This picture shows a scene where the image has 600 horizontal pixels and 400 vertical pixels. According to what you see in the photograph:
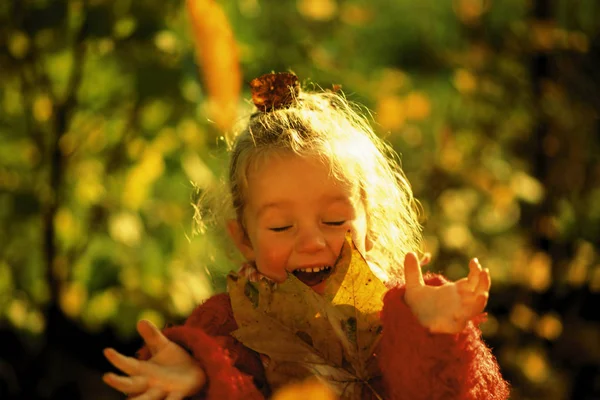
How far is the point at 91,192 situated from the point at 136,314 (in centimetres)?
49

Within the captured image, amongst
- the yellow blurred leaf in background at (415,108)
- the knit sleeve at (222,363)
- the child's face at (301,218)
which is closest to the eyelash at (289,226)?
the child's face at (301,218)

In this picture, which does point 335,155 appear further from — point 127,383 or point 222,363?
point 127,383

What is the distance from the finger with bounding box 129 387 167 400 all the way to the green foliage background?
1388 mm

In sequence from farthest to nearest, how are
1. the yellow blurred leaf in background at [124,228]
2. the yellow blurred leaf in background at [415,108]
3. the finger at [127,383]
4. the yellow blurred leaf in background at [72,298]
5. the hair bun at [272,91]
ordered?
the yellow blurred leaf in background at [415,108], the yellow blurred leaf in background at [72,298], the yellow blurred leaf in background at [124,228], the hair bun at [272,91], the finger at [127,383]

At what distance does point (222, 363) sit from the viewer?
58.3 inches

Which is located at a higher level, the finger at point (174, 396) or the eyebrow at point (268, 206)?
the eyebrow at point (268, 206)

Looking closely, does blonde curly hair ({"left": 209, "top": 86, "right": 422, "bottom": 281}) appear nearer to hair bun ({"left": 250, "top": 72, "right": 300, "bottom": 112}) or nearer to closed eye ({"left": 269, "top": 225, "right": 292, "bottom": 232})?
hair bun ({"left": 250, "top": 72, "right": 300, "bottom": 112})

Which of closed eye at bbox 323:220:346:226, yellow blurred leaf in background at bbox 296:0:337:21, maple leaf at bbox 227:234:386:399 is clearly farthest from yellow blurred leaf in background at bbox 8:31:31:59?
maple leaf at bbox 227:234:386:399

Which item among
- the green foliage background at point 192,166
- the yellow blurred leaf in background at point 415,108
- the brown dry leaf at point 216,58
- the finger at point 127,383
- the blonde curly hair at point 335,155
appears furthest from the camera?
the yellow blurred leaf in background at point 415,108

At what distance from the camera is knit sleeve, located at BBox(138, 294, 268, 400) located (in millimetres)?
1468

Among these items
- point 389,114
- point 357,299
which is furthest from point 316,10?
point 357,299

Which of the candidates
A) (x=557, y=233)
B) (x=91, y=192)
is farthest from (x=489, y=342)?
(x=91, y=192)

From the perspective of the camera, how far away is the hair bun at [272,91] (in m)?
1.87

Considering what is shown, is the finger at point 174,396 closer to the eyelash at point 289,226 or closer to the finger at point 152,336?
the finger at point 152,336
